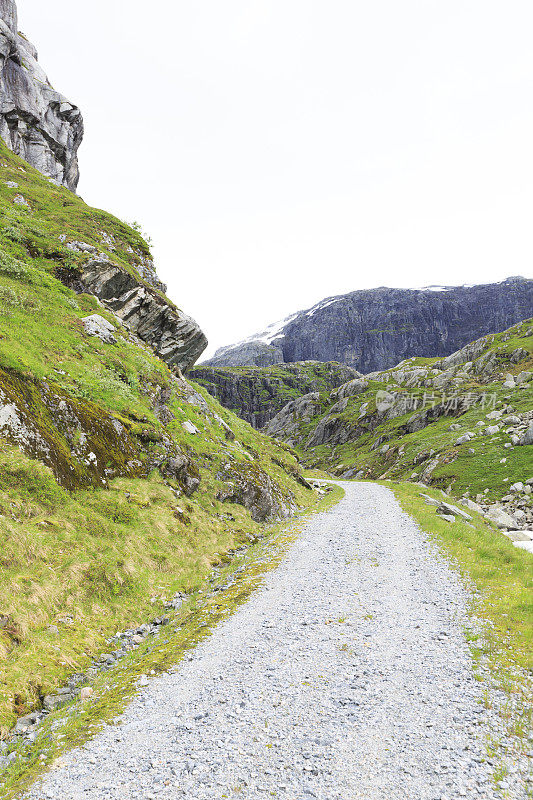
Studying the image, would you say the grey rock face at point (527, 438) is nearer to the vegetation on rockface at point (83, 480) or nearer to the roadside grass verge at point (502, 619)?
the roadside grass verge at point (502, 619)

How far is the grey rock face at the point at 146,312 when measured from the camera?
36.2 meters

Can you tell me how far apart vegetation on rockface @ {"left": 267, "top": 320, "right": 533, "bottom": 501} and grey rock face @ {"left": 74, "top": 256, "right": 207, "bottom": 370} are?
42.4 m

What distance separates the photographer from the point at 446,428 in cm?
9119

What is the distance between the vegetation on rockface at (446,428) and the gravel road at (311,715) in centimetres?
4005

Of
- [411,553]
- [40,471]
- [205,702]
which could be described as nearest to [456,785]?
[205,702]

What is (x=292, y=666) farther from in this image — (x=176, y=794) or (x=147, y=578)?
(x=147, y=578)

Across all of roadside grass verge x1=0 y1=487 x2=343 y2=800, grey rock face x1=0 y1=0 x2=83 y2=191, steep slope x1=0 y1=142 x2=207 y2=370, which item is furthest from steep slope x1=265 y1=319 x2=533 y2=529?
grey rock face x1=0 y1=0 x2=83 y2=191

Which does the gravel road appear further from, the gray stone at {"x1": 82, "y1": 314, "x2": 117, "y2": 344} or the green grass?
the gray stone at {"x1": 82, "y1": 314, "x2": 117, "y2": 344}

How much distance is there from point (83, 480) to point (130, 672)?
30.8 feet

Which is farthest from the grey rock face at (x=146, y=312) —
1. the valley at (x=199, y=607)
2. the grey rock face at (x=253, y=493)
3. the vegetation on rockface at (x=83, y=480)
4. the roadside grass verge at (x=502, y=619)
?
the roadside grass verge at (x=502, y=619)

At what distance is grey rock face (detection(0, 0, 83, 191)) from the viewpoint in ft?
233

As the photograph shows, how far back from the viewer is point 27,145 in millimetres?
73062

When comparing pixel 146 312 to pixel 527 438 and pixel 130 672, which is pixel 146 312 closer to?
pixel 130 672

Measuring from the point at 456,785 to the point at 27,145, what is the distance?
104014 mm
